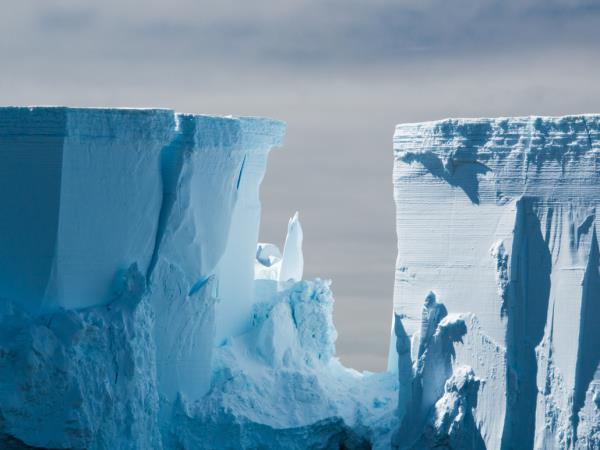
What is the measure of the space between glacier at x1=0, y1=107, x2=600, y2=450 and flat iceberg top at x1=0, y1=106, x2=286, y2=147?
0.02 meters

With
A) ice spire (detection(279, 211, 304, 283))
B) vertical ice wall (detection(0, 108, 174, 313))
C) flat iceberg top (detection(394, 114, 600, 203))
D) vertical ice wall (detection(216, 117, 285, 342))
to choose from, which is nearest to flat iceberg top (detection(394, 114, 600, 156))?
flat iceberg top (detection(394, 114, 600, 203))

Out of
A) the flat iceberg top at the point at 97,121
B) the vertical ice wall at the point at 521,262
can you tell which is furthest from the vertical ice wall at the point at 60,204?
the vertical ice wall at the point at 521,262

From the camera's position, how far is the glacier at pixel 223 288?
19.3m

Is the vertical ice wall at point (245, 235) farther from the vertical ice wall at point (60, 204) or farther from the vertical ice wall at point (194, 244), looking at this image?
the vertical ice wall at point (60, 204)

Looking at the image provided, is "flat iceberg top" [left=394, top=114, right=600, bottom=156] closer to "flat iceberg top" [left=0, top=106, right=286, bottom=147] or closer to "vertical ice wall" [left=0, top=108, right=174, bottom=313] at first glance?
"flat iceberg top" [left=0, top=106, right=286, bottom=147]

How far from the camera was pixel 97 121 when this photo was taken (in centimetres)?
1950

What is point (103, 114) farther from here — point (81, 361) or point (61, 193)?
point (81, 361)

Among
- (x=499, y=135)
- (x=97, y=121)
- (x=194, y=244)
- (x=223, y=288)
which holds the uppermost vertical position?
(x=499, y=135)

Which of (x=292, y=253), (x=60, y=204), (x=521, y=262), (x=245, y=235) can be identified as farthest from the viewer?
(x=292, y=253)

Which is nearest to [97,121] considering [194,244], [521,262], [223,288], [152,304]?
[194,244]

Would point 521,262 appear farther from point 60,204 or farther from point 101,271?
point 60,204

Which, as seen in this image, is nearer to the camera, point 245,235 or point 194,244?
point 194,244

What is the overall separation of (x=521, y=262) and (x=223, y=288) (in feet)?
10.9

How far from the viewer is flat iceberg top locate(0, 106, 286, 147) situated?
63.4 ft
